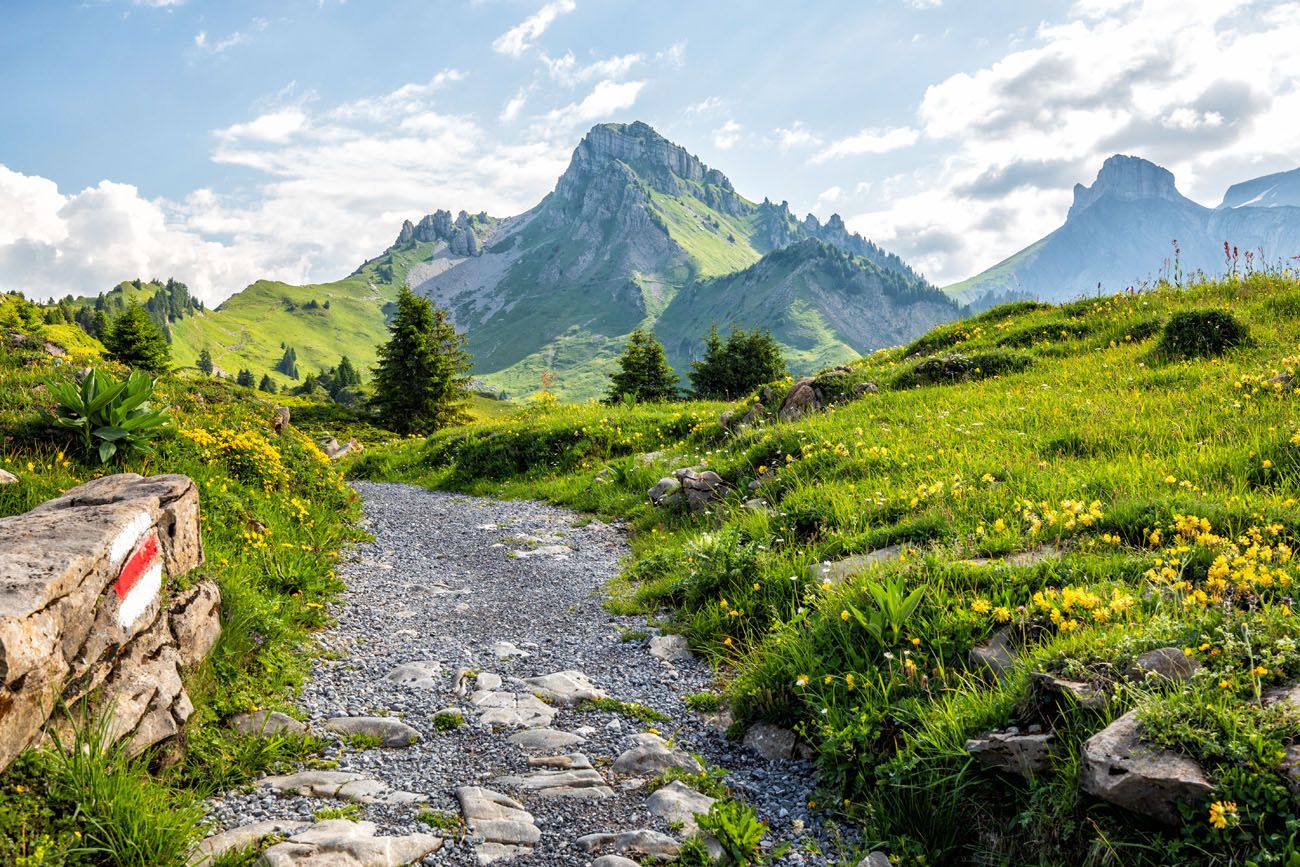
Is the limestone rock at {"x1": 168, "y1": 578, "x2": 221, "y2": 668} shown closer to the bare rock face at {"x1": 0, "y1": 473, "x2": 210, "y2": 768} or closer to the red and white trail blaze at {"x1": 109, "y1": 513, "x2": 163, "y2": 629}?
the bare rock face at {"x1": 0, "y1": 473, "x2": 210, "y2": 768}

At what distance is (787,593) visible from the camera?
8086mm

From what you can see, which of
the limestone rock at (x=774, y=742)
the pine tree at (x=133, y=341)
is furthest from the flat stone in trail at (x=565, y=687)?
the pine tree at (x=133, y=341)

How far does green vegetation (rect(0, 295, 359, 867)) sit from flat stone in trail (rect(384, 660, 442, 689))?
1001 millimetres

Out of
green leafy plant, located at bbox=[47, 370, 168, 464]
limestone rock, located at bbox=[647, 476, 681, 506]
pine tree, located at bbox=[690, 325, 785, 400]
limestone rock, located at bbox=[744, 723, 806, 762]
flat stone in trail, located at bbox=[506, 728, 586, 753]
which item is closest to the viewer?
limestone rock, located at bbox=[744, 723, 806, 762]

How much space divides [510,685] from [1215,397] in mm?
11635

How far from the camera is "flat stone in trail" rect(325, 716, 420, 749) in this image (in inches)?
243

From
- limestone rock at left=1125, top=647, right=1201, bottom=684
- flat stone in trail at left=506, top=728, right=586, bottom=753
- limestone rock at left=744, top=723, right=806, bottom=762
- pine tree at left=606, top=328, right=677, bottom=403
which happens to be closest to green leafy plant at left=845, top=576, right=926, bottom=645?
limestone rock at left=744, top=723, right=806, bottom=762

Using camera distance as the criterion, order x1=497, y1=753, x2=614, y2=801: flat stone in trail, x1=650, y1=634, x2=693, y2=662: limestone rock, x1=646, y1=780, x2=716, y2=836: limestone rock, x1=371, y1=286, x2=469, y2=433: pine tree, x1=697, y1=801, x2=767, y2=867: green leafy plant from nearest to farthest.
→ x1=697, y1=801, x2=767, y2=867: green leafy plant
x1=646, y1=780, x2=716, y2=836: limestone rock
x1=497, y1=753, x2=614, y2=801: flat stone in trail
x1=650, y1=634, x2=693, y2=662: limestone rock
x1=371, y1=286, x2=469, y2=433: pine tree

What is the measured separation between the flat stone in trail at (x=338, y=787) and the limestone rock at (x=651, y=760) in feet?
5.50

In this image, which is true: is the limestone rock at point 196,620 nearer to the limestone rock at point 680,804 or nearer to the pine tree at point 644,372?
the limestone rock at point 680,804

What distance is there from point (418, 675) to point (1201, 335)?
16.6 metres

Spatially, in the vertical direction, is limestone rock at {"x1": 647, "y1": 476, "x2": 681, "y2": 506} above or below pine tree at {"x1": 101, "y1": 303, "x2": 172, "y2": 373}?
below

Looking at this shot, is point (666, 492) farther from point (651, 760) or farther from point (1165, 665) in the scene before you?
point (1165, 665)

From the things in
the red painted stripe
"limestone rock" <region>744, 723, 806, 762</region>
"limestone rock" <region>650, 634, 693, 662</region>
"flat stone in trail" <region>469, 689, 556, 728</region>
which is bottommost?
"limestone rock" <region>744, 723, 806, 762</region>
